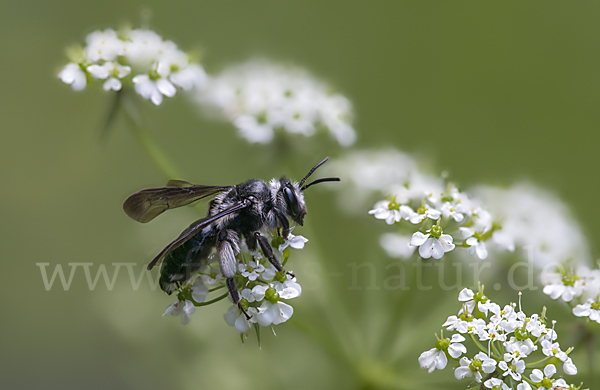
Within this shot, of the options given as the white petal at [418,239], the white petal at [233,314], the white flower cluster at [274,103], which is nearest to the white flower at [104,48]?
the white flower cluster at [274,103]

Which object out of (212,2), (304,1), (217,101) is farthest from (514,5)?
(217,101)

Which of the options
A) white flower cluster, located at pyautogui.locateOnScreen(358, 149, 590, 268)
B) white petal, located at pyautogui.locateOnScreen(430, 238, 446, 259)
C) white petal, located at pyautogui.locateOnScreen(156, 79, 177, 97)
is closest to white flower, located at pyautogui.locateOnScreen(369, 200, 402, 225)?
white flower cluster, located at pyautogui.locateOnScreen(358, 149, 590, 268)

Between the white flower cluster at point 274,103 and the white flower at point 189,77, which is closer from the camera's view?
the white flower at point 189,77

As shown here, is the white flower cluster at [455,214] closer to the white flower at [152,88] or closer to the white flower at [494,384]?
the white flower at [494,384]

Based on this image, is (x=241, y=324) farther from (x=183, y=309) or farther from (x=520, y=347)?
(x=520, y=347)

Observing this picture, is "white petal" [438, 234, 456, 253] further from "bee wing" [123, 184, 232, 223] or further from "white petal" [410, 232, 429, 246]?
"bee wing" [123, 184, 232, 223]

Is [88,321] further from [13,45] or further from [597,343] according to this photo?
[597,343]

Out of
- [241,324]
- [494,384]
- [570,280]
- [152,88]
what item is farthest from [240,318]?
[570,280]
